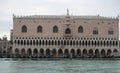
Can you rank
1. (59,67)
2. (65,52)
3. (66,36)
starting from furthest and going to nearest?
(65,52), (66,36), (59,67)

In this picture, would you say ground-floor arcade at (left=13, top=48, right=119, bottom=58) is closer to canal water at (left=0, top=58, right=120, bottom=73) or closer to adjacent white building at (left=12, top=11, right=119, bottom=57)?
adjacent white building at (left=12, top=11, right=119, bottom=57)

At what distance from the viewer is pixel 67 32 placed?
141 m

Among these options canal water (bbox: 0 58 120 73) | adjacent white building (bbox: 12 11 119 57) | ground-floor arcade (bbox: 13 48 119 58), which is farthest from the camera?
adjacent white building (bbox: 12 11 119 57)

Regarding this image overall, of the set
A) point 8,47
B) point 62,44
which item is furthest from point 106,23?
point 8,47

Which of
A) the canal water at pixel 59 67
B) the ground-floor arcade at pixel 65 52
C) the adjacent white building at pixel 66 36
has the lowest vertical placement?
the canal water at pixel 59 67

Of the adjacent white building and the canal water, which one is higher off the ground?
the adjacent white building

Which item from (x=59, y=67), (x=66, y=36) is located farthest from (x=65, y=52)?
(x=59, y=67)

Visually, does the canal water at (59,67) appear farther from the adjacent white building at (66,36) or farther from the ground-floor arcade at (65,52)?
the adjacent white building at (66,36)

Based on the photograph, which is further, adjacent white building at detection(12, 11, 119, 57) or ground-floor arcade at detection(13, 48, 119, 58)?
adjacent white building at detection(12, 11, 119, 57)

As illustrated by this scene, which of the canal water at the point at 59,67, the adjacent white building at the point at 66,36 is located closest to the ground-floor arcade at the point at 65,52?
the adjacent white building at the point at 66,36

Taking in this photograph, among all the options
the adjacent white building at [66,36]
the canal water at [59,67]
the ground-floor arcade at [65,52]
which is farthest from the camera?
the adjacent white building at [66,36]

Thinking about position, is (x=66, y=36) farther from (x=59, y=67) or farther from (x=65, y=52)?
Answer: (x=59, y=67)

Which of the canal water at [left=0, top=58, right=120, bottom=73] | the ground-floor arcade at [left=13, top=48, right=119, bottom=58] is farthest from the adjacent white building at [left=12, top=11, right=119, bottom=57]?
the canal water at [left=0, top=58, right=120, bottom=73]

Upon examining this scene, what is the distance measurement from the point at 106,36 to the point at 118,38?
3206mm
